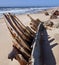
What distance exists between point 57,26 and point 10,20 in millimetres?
7825

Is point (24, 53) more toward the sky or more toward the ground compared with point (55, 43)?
more toward the sky

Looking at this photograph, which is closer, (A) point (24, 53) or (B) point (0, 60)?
(A) point (24, 53)

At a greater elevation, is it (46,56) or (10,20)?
(10,20)

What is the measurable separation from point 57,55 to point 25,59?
8.02 ft

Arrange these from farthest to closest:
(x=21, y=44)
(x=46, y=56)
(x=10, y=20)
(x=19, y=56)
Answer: (x=10, y=20) → (x=46, y=56) → (x=21, y=44) → (x=19, y=56)

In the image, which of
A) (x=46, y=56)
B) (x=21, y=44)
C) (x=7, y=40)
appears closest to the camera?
(x=21, y=44)

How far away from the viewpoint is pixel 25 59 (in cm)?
872

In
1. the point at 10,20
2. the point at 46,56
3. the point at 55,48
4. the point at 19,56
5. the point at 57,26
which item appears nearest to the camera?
the point at 19,56

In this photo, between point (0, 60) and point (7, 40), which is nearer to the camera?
point (0, 60)

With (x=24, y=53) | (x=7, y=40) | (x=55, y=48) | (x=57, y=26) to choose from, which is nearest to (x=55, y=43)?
(x=55, y=48)

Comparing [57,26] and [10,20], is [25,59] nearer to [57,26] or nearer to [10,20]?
[10,20]

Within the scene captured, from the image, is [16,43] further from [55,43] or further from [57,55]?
[55,43]

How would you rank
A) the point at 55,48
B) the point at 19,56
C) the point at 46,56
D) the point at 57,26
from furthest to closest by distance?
the point at 57,26 < the point at 55,48 < the point at 46,56 < the point at 19,56

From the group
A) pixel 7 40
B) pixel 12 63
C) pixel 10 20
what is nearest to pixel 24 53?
pixel 12 63
